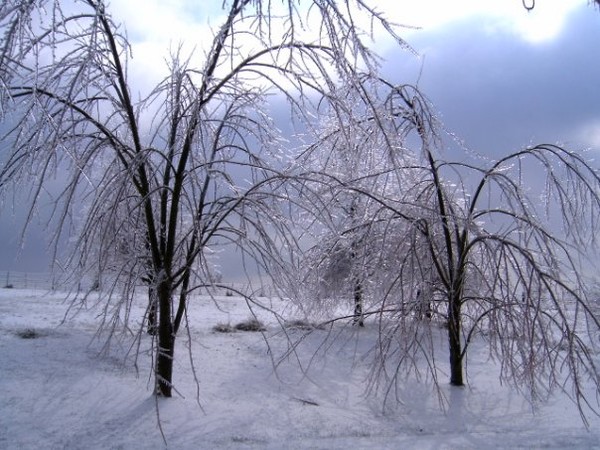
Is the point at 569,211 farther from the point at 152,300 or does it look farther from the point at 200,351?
the point at 200,351

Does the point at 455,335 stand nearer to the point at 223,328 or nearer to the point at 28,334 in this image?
the point at 223,328

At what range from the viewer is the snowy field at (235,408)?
6441 mm

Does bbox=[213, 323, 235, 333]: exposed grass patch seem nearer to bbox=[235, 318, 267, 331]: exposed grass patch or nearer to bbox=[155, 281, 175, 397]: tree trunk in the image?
bbox=[235, 318, 267, 331]: exposed grass patch

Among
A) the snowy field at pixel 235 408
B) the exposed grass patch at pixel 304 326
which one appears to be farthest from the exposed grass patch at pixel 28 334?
the exposed grass patch at pixel 304 326

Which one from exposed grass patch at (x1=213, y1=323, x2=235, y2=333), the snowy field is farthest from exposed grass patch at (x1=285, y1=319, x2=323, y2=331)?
exposed grass patch at (x1=213, y1=323, x2=235, y2=333)

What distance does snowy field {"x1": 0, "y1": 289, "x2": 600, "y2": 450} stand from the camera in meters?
6.44

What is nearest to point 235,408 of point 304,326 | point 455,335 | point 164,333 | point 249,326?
point 164,333

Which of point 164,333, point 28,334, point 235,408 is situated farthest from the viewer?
point 28,334

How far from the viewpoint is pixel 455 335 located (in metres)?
9.05

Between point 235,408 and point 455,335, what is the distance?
374 centimetres

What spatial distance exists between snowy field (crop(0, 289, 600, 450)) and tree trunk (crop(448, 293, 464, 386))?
244 mm

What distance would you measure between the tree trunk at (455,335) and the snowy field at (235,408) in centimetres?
24

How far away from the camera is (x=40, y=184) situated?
5848 millimetres

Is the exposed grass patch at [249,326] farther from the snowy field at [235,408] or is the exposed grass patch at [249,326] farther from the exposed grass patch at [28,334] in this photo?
the exposed grass patch at [28,334]
